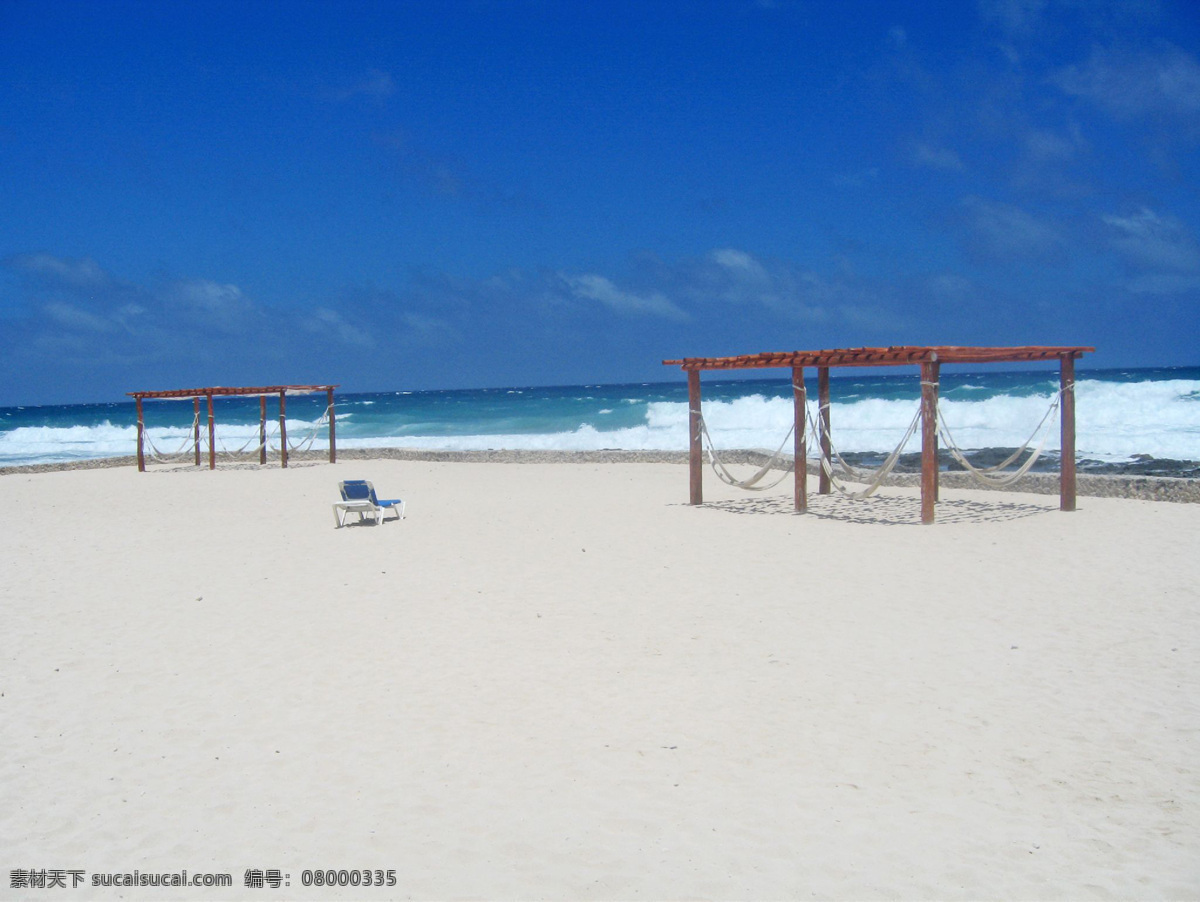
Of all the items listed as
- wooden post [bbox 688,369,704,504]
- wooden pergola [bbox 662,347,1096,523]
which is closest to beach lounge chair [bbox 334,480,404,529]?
wooden post [bbox 688,369,704,504]

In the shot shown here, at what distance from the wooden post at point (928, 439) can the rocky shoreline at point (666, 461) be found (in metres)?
2.99

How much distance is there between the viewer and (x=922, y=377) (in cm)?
910

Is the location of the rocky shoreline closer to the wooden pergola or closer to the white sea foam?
the wooden pergola

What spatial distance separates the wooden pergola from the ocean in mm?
5585

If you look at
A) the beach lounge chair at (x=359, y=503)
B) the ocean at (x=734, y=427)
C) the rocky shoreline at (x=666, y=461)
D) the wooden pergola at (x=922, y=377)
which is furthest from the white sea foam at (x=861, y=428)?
the beach lounge chair at (x=359, y=503)

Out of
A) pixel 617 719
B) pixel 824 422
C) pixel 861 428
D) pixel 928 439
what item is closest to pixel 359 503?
pixel 824 422

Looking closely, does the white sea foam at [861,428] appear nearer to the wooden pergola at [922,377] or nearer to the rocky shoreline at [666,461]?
the rocky shoreline at [666,461]

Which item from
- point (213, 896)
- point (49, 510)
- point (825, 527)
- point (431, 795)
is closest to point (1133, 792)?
point (431, 795)

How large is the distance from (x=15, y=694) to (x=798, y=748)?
12.0 feet

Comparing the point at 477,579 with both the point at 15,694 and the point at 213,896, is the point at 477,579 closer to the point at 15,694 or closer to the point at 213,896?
the point at 15,694

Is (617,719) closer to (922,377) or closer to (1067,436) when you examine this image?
(922,377)

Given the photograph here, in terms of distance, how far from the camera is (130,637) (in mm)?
5047

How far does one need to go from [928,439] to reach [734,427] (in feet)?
72.5

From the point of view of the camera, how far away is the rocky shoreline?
1013 cm
